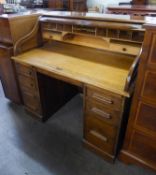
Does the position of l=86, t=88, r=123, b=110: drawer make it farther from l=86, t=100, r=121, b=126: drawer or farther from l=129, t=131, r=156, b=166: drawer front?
l=129, t=131, r=156, b=166: drawer front

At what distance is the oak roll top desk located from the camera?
4.04ft

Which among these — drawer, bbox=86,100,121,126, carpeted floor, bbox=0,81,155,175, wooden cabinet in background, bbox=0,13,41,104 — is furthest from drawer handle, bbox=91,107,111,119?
wooden cabinet in background, bbox=0,13,41,104

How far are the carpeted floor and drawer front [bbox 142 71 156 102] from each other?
760mm

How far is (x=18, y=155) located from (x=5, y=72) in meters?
0.95

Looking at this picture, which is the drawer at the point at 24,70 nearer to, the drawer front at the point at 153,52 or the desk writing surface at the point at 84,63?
the desk writing surface at the point at 84,63

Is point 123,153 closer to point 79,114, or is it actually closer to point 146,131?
point 146,131

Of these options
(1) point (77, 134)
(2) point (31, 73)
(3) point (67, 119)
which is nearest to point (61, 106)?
(3) point (67, 119)

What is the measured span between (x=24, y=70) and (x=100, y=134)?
3.18 feet

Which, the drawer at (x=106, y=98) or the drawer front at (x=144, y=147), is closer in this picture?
the drawer at (x=106, y=98)

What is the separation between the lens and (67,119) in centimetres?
199

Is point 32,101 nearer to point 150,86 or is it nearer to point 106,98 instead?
point 106,98

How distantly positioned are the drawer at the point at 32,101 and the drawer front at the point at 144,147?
40.7 inches

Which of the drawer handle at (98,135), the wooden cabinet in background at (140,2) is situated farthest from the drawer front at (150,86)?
the wooden cabinet in background at (140,2)

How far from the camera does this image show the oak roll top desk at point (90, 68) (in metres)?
1.23
